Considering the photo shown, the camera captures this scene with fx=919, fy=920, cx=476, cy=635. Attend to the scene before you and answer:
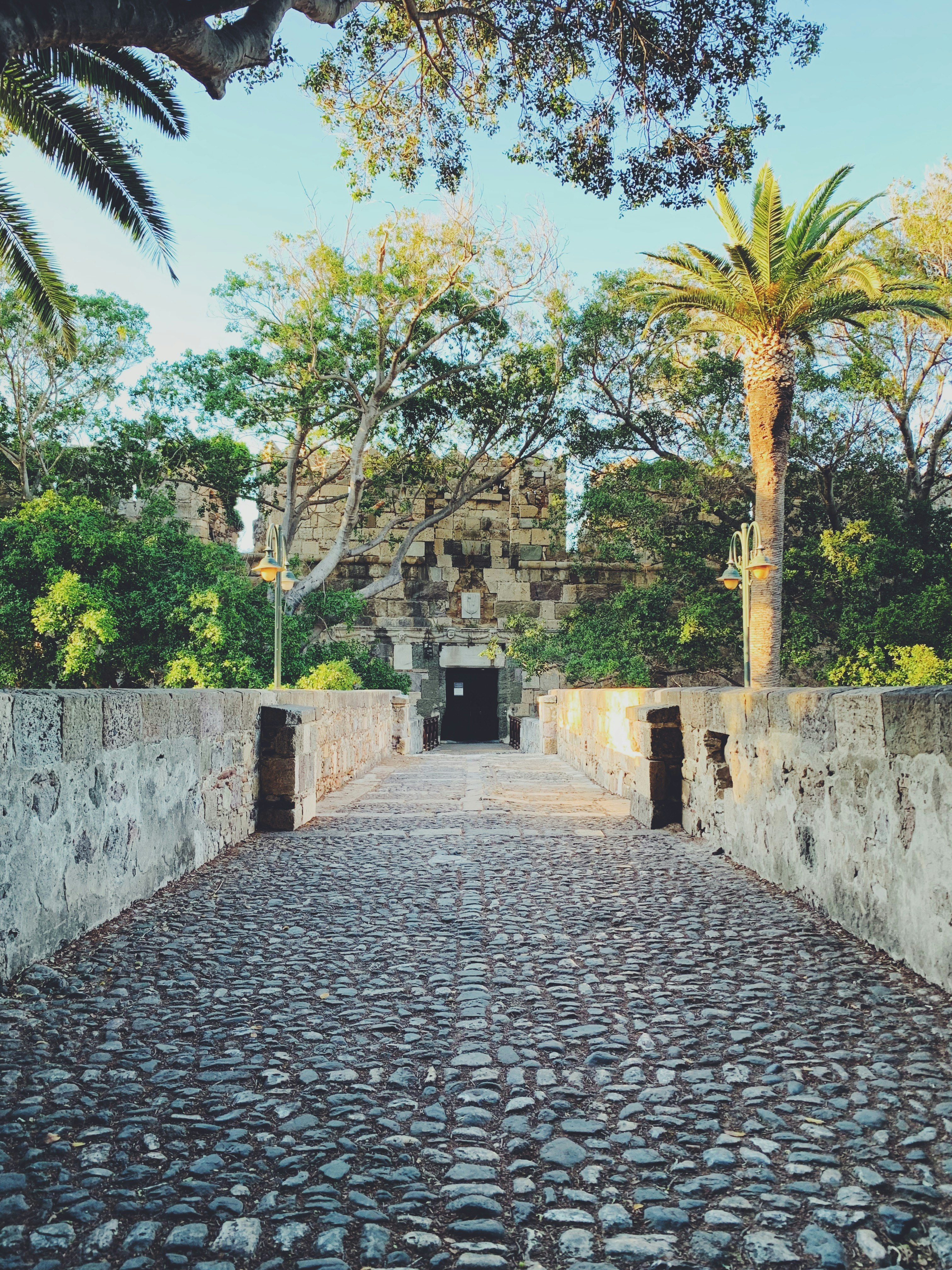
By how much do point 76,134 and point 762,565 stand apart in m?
9.12

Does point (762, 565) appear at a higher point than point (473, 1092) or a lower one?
higher

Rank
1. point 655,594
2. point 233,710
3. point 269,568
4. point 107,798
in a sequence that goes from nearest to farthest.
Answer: point 107,798
point 233,710
point 269,568
point 655,594

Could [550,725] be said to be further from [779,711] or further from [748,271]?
[779,711]

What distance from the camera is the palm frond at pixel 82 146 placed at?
6.65 m

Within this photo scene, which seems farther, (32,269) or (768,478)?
(768,478)

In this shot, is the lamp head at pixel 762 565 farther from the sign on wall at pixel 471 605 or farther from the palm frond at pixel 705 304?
the sign on wall at pixel 471 605

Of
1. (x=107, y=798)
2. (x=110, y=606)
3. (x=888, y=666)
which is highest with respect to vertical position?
(x=110, y=606)

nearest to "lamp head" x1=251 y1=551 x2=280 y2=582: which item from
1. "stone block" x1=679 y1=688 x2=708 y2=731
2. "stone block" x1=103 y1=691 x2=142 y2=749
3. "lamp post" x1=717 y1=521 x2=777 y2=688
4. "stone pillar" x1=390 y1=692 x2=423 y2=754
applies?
"stone pillar" x1=390 y1=692 x2=423 y2=754

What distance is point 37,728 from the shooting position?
109 inches

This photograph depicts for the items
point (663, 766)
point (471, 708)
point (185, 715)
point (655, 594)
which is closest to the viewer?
point (185, 715)

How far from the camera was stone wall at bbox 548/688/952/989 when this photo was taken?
261cm

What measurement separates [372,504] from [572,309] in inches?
236

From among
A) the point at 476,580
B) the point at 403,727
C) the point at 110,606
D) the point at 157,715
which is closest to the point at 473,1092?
the point at 157,715

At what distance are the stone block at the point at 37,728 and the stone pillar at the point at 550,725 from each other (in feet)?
38.0
